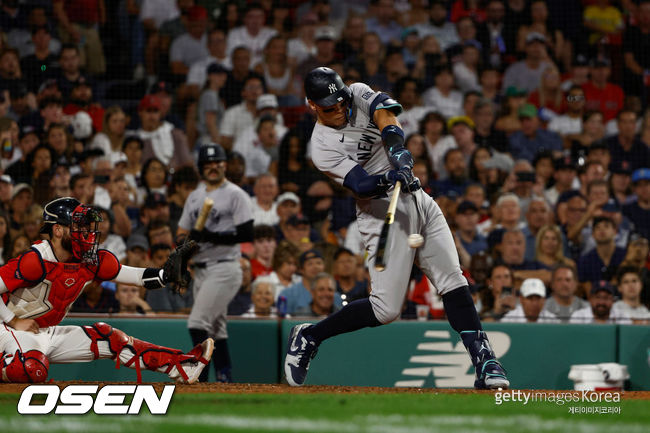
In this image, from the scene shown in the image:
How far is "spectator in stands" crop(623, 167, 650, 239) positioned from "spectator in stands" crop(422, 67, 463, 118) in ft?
8.19

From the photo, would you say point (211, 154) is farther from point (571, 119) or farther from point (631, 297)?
point (571, 119)

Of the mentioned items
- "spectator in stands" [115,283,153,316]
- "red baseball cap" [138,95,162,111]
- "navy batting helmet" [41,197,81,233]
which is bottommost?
"spectator in stands" [115,283,153,316]

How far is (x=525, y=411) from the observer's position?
193 inches

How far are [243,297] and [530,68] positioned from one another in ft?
20.1

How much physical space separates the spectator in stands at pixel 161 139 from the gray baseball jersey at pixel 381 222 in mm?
5102

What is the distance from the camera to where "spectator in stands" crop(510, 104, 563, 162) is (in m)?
11.9

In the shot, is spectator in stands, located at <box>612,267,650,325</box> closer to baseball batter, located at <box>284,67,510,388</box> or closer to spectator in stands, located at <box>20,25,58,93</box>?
baseball batter, located at <box>284,67,510,388</box>

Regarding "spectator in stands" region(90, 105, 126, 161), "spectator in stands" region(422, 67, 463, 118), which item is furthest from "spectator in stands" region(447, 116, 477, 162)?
"spectator in stands" region(90, 105, 126, 161)

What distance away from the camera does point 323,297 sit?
27.5ft

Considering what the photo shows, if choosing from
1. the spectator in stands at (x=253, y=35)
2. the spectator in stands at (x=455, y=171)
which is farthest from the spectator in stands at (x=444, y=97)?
the spectator in stands at (x=253, y=35)

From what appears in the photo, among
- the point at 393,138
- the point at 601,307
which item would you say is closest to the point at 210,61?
the point at 601,307

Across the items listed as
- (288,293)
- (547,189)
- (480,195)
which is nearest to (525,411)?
(288,293)

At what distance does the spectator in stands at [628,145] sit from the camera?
11.8 m
